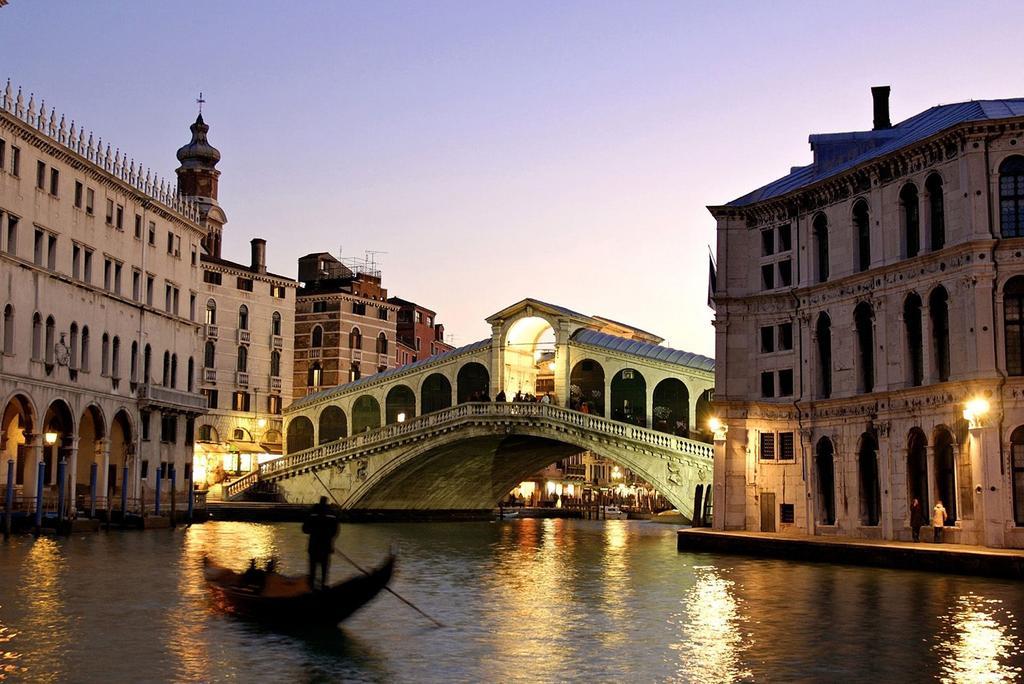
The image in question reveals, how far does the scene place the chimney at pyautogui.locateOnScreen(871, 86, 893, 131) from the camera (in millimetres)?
36938

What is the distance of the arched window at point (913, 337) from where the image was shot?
2941 centimetres

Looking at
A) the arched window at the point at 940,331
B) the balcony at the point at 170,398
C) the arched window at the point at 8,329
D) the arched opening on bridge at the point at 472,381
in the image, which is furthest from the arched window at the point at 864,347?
the balcony at the point at 170,398

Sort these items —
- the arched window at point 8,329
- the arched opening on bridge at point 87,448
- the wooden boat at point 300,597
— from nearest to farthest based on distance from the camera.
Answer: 1. the wooden boat at point 300,597
2. the arched window at point 8,329
3. the arched opening on bridge at point 87,448

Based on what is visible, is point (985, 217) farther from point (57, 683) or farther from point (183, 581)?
point (57, 683)

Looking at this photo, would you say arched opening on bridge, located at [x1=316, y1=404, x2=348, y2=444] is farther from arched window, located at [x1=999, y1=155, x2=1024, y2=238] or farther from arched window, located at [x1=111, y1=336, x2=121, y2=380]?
arched window, located at [x1=999, y1=155, x2=1024, y2=238]

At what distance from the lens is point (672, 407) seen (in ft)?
176

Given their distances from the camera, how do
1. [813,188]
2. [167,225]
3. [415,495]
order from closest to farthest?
[813,188], [167,225], [415,495]

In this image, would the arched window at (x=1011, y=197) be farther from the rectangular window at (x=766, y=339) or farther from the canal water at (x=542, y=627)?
the rectangular window at (x=766, y=339)

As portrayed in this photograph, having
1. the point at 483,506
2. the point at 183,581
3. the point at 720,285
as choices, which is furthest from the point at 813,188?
the point at 483,506

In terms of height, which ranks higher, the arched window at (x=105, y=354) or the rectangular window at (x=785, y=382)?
the arched window at (x=105, y=354)

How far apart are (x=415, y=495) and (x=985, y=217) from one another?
123ft

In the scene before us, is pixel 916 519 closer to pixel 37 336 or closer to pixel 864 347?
pixel 864 347

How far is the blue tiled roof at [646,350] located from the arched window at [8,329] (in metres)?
23.8

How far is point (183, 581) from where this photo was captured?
2303 centimetres
